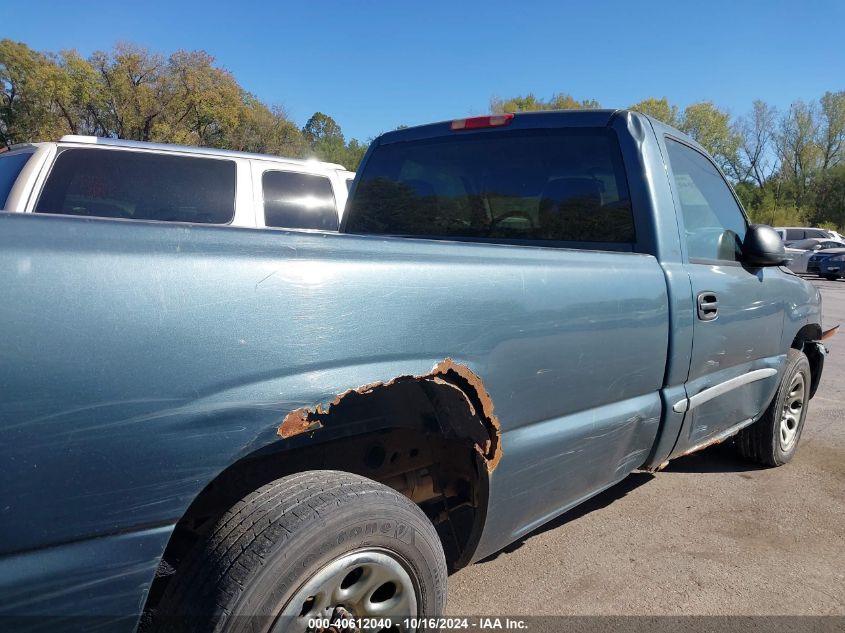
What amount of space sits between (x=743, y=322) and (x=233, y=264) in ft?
9.27

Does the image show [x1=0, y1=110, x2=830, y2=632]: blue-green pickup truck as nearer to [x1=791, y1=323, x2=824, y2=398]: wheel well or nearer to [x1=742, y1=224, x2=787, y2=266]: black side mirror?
[x1=742, y1=224, x2=787, y2=266]: black side mirror

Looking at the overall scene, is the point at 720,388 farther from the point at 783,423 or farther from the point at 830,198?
the point at 830,198

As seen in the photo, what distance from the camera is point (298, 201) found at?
6.46 meters

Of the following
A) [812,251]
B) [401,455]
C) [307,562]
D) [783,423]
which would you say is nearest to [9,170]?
[401,455]

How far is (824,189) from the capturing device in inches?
2094

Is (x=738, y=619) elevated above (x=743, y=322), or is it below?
below

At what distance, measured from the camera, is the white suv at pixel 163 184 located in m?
5.10

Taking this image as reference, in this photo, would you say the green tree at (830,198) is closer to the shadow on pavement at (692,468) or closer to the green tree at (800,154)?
the green tree at (800,154)

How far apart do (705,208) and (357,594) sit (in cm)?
281

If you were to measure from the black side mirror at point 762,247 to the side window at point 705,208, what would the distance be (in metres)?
0.09

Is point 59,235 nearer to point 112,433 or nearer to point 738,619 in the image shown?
point 112,433

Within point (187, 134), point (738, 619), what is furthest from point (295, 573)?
point (187, 134)

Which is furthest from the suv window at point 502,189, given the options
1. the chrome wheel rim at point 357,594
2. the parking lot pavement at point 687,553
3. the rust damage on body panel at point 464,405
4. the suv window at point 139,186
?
the suv window at point 139,186

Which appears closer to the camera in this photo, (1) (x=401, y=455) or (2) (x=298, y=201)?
(1) (x=401, y=455)
